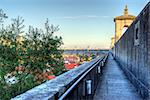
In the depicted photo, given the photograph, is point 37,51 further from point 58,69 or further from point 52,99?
point 52,99

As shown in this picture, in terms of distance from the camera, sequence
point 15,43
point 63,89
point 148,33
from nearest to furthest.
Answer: point 63,89, point 148,33, point 15,43

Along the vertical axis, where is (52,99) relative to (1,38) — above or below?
below

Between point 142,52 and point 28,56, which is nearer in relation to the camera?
point 142,52

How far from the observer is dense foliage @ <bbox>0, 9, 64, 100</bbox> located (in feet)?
66.3

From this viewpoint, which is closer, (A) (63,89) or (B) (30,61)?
(A) (63,89)

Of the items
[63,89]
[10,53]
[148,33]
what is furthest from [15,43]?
[63,89]

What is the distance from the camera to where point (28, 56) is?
73.3 feet

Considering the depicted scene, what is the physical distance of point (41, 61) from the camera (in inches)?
891

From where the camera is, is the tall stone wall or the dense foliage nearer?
the tall stone wall

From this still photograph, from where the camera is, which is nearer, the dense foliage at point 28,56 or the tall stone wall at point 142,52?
the tall stone wall at point 142,52

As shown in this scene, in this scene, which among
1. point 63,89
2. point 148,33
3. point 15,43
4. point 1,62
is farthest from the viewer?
point 15,43

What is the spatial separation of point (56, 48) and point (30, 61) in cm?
223

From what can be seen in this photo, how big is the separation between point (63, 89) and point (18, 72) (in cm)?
1758

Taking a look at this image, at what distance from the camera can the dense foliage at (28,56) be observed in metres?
20.2
